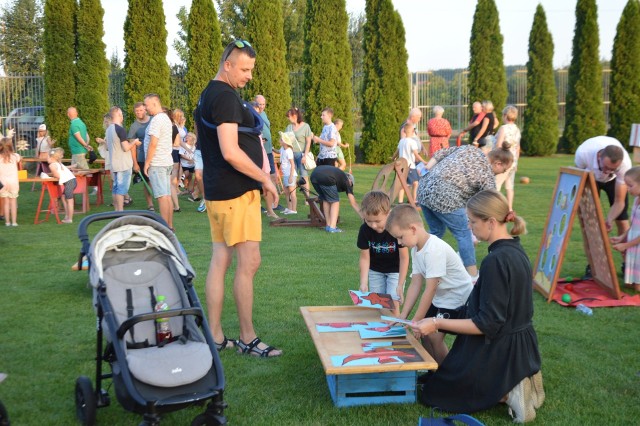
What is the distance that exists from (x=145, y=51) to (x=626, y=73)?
19535 mm

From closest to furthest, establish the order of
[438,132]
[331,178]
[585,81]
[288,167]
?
[331,178], [288,167], [438,132], [585,81]

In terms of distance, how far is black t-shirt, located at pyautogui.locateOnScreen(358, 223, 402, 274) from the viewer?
5652mm

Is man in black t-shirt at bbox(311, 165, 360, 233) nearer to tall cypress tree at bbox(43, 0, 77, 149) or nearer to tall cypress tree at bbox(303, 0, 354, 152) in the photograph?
tall cypress tree at bbox(303, 0, 354, 152)

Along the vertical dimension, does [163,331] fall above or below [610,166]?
below

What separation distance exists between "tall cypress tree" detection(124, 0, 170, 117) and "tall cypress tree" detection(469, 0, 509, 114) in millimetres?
12639

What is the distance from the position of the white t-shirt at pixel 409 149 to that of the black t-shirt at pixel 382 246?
7.41 metres

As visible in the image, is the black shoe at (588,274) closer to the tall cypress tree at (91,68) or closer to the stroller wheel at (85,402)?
the stroller wheel at (85,402)

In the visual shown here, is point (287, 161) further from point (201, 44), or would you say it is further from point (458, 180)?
point (201, 44)

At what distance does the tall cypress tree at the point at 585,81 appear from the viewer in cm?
2677

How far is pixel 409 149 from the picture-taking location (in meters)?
13.0

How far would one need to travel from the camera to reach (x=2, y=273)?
8.09 meters

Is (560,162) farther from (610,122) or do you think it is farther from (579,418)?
(579,418)

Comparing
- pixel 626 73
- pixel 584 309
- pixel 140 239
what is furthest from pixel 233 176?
pixel 626 73

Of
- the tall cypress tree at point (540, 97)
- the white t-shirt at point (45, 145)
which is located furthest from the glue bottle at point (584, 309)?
the tall cypress tree at point (540, 97)
